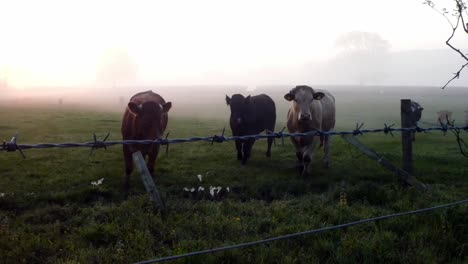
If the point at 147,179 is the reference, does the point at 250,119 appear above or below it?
above

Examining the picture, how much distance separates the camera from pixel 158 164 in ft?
38.3

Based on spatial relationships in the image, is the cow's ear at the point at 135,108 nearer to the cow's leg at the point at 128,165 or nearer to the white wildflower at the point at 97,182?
the cow's leg at the point at 128,165

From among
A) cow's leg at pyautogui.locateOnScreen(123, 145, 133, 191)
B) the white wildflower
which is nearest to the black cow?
cow's leg at pyautogui.locateOnScreen(123, 145, 133, 191)

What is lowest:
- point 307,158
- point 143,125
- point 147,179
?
point 307,158

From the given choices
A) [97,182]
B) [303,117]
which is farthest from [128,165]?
[303,117]

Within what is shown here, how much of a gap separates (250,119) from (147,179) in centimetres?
753

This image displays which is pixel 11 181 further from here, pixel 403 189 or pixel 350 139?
pixel 403 189

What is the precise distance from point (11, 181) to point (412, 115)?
30.3ft

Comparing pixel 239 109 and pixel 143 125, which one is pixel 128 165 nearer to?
pixel 143 125

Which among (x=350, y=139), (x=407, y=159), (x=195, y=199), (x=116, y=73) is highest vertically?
(x=116, y=73)

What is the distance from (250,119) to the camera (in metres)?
12.9

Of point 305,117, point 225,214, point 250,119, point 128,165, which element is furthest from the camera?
point 250,119

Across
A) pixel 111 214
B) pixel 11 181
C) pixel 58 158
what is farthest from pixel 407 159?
pixel 58 158

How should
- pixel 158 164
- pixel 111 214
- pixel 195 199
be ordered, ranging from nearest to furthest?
pixel 111 214
pixel 195 199
pixel 158 164
